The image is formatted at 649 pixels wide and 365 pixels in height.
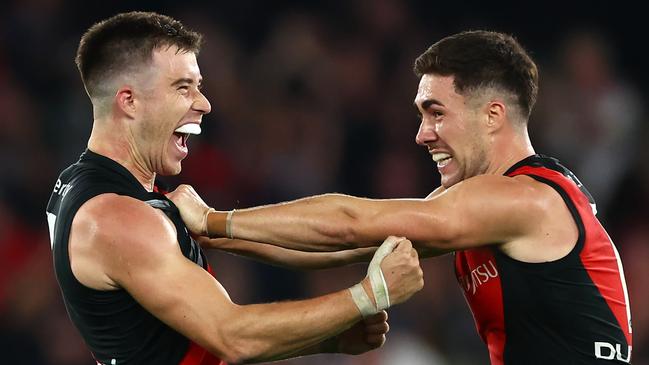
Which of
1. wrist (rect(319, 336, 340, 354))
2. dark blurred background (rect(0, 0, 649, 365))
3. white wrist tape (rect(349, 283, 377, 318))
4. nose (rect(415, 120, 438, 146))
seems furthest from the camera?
dark blurred background (rect(0, 0, 649, 365))

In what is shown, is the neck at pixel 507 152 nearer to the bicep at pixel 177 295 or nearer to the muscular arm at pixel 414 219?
the muscular arm at pixel 414 219

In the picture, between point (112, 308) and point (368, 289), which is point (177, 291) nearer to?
point (112, 308)

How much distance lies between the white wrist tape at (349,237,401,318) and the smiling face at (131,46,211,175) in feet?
4.02

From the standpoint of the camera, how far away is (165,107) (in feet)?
18.5

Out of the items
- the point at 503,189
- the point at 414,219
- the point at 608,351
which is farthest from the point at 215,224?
the point at 608,351

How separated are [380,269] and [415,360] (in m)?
4.96

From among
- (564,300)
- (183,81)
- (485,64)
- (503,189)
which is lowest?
(564,300)

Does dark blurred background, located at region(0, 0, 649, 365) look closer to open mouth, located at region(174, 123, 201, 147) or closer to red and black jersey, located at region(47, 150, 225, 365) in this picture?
open mouth, located at region(174, 123, 201, 147)

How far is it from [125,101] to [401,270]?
1607mm

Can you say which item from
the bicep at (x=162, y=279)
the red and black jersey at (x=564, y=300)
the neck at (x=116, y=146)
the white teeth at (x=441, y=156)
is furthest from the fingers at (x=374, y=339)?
the neck at (x=116, y=146)

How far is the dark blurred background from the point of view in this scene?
1008 centimetres

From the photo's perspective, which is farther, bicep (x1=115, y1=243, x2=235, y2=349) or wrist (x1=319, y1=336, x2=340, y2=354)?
wrist (x1=319, y1=336, x2=340, y2=354)

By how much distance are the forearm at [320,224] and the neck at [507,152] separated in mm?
735

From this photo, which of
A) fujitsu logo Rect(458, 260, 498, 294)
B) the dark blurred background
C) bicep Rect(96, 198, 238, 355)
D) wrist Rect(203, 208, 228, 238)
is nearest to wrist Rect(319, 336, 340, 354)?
fujitsu logo Rect(458, 260, 498, 294)
